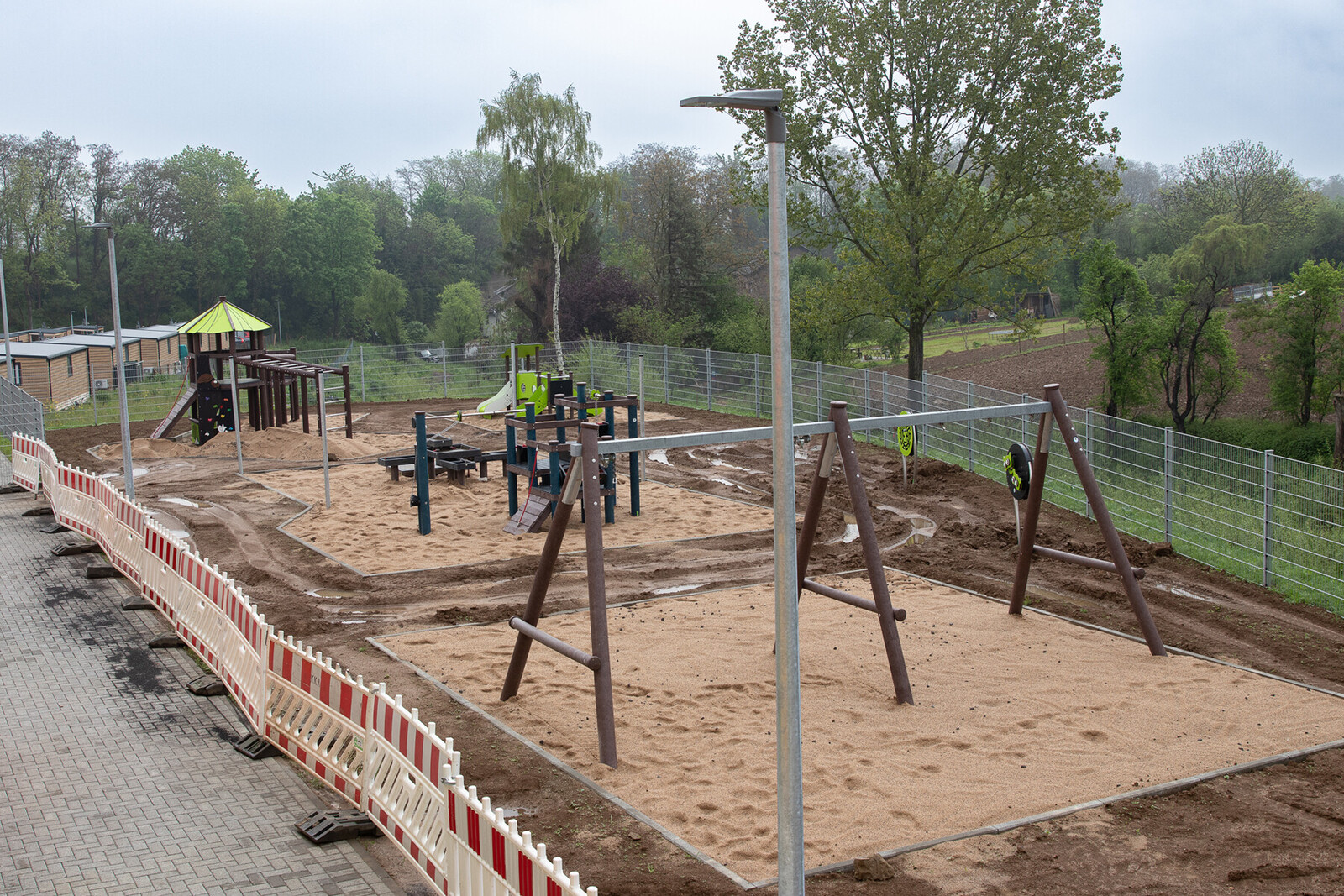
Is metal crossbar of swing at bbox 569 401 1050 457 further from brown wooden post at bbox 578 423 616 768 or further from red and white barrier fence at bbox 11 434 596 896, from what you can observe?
red and white barrier fence at bbox 11 434 596 896

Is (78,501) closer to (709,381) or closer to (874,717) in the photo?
(874,717)

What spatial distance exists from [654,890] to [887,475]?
51.1 ft

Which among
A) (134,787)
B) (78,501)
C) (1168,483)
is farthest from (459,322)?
(134,787)

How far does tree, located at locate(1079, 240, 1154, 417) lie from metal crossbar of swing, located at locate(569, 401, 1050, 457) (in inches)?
927

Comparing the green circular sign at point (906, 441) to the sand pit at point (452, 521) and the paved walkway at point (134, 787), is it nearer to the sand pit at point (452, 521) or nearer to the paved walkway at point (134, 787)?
the sand pit at point (452, 521)

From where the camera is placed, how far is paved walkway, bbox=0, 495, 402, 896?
6312 millimetres

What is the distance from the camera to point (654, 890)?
5984 millimetres

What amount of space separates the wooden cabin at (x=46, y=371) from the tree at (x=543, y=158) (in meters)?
16.5

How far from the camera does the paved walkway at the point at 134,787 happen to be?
631 cm

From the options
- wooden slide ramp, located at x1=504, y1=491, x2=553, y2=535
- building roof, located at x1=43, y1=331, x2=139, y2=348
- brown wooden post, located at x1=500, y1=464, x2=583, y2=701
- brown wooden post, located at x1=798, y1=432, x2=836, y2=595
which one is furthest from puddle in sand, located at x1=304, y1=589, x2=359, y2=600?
building roof, located at x1=43, y1=331, x2=139, y2=348

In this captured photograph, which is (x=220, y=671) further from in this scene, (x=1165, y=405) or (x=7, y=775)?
(x=1165, y=405)

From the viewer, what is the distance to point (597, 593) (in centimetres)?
819

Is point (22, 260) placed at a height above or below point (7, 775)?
above

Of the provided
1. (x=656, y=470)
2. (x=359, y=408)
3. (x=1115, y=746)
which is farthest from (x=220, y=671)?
(x=359, y=408)
